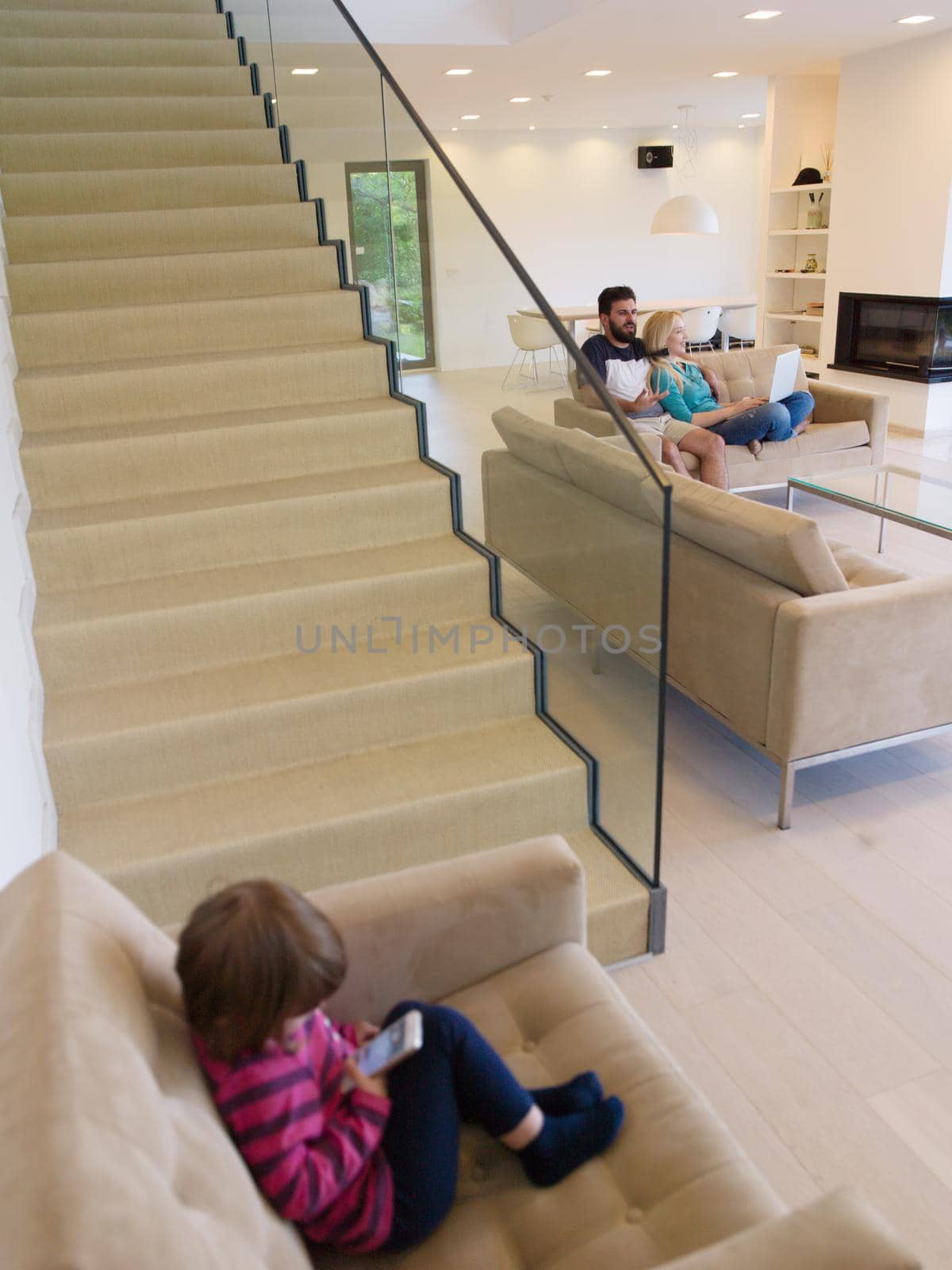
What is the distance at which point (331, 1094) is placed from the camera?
4.50 feet

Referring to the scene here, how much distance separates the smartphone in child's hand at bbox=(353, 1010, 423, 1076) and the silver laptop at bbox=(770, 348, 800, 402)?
16.3ft

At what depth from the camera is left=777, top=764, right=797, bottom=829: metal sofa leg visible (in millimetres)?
2916

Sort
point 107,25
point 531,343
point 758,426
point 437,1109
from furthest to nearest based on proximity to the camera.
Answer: point 758,426 → point 107,25 → point 531,343 → point 437,1109

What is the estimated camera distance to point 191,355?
3688 mm

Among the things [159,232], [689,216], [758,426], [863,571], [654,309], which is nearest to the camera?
[863,571]

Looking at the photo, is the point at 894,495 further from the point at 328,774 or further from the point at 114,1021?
the point at 114,1021

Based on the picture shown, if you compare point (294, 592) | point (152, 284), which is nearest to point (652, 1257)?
point (294, 592)

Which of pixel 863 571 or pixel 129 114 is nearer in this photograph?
pixel 863 571

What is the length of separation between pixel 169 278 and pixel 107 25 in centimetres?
206

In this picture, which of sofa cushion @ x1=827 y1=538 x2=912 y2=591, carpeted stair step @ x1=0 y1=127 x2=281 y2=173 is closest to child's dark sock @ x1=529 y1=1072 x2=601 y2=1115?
sofa cushion @ x1=827 y1=538 x2=912 y2=591

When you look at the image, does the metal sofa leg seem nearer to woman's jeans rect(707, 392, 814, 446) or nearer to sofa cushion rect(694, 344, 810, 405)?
woman's jeans rect(707, 392, 814, 446)

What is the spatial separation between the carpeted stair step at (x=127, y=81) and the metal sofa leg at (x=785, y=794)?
4006 millimetres

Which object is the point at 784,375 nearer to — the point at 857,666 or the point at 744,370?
the point at 744,370

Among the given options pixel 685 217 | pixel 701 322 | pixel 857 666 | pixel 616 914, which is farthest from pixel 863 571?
pixel 685 217
